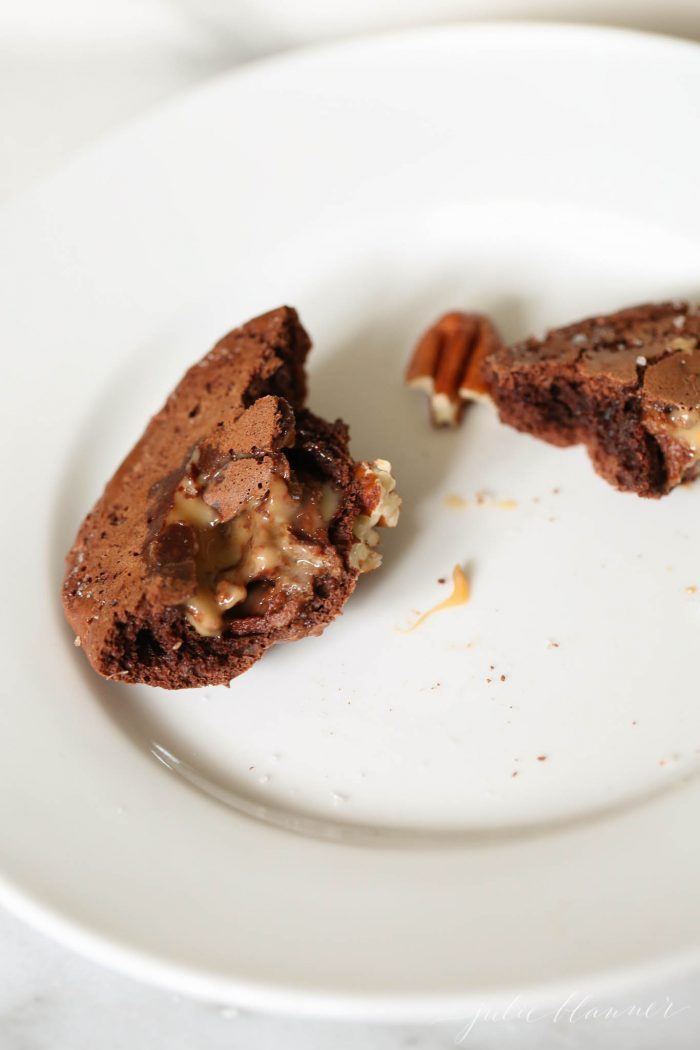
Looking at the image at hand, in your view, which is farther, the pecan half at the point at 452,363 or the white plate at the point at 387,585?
the pecan half at the point at 452,363

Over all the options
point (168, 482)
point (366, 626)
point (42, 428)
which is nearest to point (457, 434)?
point (366, 626)

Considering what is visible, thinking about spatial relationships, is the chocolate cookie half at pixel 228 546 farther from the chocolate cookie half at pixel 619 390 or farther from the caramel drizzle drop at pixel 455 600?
the chocolate cookie half at pixel 619 390

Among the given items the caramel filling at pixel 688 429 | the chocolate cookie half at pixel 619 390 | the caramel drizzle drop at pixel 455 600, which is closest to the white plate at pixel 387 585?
the caramel drizzle drop at pixel 455 600

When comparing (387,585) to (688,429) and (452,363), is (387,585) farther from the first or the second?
(688,429)

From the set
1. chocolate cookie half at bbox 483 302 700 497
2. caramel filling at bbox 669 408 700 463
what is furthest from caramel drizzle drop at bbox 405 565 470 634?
caramel filling at bbox 669 408 700 463

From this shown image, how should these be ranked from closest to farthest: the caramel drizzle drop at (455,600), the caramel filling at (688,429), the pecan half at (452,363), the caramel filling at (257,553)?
the caramel filling at (257,553) → the caramel filling at (688,429) → the caramel drizzle drop at (455,600) → the pecan half at (452,363)

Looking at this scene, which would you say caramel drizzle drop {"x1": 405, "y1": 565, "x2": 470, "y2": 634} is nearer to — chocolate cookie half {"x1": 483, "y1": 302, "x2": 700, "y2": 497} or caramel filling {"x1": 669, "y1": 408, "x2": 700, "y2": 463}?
chocolate cookie half {"x1": 483, "y1": 302, "x2": 700, "y2": 497}

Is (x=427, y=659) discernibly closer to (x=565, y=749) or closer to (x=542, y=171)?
(x=565, y=749)
